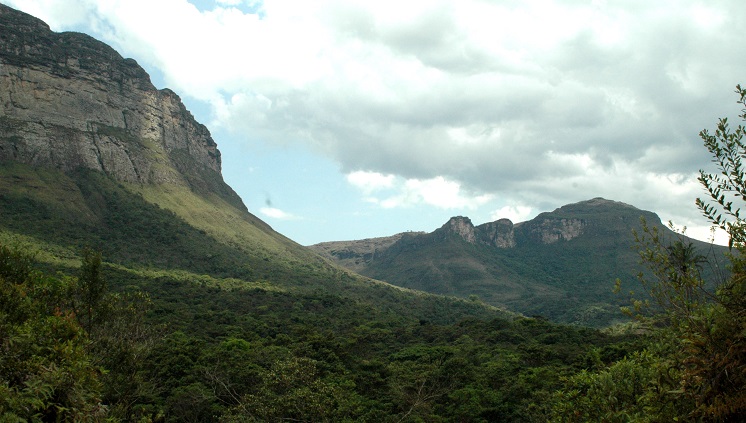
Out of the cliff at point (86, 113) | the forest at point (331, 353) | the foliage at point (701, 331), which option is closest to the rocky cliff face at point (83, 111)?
the cliff at point (86, 113)

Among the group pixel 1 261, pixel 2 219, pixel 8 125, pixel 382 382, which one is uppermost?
pixel 8 125

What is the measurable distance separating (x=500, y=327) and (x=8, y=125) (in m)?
120

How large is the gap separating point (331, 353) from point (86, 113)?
13225 centimetres

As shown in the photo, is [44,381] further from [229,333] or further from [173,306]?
[173,306]

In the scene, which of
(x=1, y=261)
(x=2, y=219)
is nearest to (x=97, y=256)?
(x=1, y=261)

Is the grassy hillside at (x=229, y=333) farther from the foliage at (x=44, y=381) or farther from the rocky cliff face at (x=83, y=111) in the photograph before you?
the rocky cliff face at (x=83, y=111)

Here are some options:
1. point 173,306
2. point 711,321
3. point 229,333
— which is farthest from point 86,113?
point 711,321

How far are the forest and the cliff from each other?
34.2 metres

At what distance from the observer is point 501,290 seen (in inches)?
7633

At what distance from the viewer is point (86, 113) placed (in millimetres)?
143875

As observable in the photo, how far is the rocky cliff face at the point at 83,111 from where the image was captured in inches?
4875

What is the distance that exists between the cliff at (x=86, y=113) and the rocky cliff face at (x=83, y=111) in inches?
10.7

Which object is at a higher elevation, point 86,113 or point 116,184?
point 86,113

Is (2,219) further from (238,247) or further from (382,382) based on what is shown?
(382,382)
